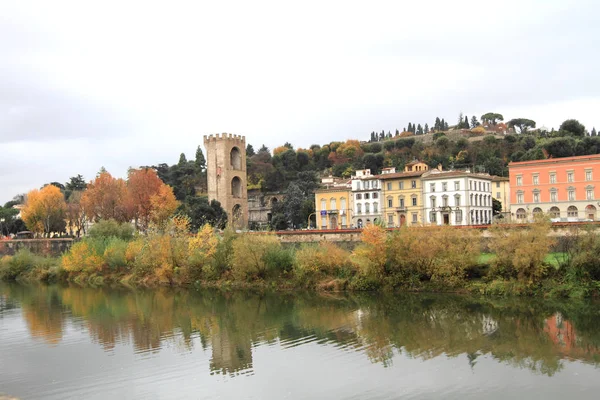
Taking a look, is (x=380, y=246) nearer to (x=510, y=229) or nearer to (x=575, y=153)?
(x=510, y=229)

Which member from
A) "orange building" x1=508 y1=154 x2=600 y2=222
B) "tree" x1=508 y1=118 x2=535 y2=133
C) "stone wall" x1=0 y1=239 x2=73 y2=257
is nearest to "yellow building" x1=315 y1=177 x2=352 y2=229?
"orange building" x1=508 y1=154 x2=600 y2=222

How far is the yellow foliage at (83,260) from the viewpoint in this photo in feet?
138

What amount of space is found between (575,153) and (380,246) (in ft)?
164

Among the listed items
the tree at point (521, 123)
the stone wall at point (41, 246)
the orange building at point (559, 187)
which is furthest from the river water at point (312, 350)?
the tree at point (521, 123)

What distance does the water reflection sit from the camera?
656 inches

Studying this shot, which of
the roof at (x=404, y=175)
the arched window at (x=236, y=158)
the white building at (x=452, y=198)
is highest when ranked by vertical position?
the arched window at (x=236, y=158)

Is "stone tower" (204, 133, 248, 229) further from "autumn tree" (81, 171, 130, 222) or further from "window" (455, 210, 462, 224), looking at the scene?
"window" (455, 210, 462, 224)

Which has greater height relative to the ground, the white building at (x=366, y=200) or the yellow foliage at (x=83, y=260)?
the white building at (x=366, y=200)

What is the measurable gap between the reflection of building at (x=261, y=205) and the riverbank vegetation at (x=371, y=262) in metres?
38.9

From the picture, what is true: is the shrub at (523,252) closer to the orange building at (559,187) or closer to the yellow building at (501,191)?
the orange building at (559,187)

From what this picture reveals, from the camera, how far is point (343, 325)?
21.0 meters

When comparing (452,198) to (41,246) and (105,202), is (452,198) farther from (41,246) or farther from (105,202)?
(41,246)

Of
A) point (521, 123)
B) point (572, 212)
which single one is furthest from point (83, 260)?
point (521, 123)

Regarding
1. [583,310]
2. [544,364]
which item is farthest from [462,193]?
[544,364]
